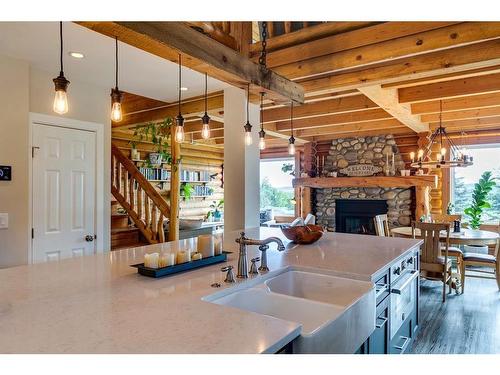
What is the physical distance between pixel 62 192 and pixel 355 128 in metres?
5.15

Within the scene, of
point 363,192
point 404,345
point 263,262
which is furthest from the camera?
point 363,192

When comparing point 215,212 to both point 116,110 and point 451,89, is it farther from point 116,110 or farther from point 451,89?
point 116,110

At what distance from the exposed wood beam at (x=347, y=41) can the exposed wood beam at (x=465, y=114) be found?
323cm

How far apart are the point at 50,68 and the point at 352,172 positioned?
592 cm

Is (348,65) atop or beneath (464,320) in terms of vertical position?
atop

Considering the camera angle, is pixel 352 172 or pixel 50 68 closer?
pixel 50 68

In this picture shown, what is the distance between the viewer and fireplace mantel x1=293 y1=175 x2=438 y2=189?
21.6ft

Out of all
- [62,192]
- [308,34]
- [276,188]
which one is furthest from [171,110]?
[276,188]

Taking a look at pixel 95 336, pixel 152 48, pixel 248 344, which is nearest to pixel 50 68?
pixel 152 48

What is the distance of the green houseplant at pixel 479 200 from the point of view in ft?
21.1

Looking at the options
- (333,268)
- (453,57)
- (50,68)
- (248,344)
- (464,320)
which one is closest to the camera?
(248,344)

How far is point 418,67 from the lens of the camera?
10.3ft

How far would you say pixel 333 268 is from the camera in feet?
6.70
